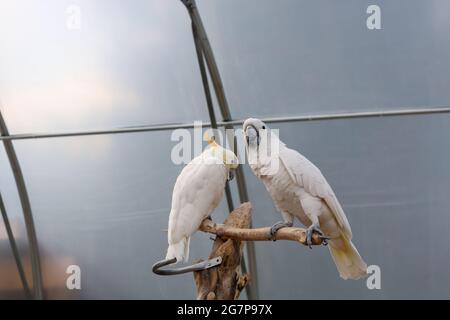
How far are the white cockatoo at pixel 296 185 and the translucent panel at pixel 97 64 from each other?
2681mm

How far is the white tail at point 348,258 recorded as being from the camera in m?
4.76

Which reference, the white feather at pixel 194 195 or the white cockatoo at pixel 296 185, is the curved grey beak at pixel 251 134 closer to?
the white cockatoo at pixel 296 185

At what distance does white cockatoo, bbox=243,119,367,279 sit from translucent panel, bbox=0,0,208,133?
2681 millimetres

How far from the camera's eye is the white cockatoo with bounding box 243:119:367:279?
4582 millimetres

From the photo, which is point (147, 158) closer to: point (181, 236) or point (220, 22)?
point (220, 22)

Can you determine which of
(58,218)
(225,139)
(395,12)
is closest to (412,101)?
(395,12)

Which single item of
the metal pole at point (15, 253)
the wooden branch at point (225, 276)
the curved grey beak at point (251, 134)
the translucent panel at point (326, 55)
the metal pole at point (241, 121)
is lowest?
the metal pole at point (15, 253)

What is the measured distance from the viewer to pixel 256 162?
184 inches

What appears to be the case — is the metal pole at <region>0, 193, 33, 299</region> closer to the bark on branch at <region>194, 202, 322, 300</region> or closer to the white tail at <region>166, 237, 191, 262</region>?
the white tail at <region>166, 237, 191, 262</region>

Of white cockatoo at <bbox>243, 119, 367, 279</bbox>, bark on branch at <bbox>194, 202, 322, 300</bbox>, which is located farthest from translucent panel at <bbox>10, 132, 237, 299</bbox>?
white cockatoo at <bbox>243, 119, 367, 279</bbox>

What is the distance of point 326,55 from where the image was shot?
6980 mm

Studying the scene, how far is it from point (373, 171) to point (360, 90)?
0.82 m

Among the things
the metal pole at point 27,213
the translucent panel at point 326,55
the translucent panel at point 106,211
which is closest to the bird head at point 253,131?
the translucent panel at point 326,55

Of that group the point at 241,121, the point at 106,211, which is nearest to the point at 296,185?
the point at 241,121
